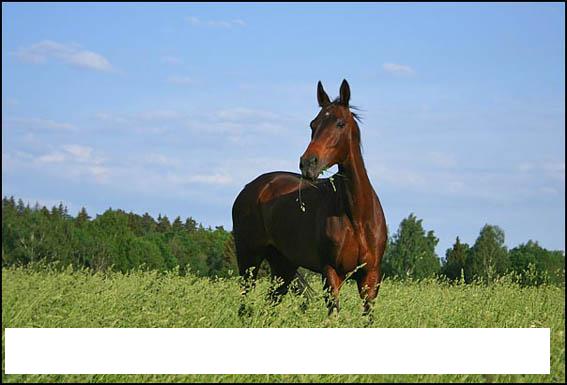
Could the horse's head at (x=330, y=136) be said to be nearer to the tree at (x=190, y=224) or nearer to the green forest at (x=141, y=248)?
the green forest at (x=141, y=248)

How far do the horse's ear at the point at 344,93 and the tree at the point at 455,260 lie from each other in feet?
55.3

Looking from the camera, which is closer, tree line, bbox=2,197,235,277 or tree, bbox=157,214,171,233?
tree line, bbox=2,197,235,277

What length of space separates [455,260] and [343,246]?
62.9 feet

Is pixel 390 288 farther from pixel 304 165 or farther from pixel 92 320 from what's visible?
pixel 92 320

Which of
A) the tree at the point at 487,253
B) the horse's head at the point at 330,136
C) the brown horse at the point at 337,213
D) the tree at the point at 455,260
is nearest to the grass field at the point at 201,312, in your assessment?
the brown horse at the point at 337,213

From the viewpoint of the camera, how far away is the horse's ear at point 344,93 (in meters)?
8.67

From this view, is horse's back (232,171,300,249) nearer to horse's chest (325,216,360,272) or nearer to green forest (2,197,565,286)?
green forest (2,197,565,286)

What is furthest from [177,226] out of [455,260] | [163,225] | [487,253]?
[455,260]

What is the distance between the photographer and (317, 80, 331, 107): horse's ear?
904 cm

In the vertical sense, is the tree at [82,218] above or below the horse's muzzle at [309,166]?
below

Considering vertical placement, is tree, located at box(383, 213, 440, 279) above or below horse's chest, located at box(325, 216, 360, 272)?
below

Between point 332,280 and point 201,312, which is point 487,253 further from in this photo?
point 201,312

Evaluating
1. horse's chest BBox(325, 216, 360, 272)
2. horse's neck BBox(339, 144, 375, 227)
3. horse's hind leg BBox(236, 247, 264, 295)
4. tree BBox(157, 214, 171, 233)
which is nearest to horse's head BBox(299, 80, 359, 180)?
horse's neck BBox(339, 144, 375, 227)

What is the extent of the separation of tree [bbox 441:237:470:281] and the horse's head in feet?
55.1
